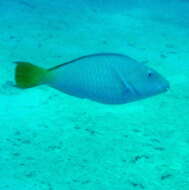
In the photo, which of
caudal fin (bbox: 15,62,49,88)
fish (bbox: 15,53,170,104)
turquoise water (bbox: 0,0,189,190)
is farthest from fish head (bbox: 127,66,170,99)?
turquoise water (bbox: 0,0,189,190)

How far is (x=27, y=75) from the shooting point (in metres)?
1.31

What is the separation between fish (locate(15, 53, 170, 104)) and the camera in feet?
4.38

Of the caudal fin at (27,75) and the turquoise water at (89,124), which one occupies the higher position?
the caudal fin at (27,75)

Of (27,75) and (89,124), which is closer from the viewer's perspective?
(27,75)

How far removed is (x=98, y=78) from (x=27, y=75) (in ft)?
0.91

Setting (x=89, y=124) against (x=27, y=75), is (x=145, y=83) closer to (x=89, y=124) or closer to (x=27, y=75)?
(x=27, y=75)

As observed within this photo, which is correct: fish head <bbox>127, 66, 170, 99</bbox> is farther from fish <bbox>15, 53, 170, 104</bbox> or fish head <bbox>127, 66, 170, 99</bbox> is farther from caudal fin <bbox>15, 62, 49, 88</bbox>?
caudal fin <bbox>15, 62, 49, 88</bbox>

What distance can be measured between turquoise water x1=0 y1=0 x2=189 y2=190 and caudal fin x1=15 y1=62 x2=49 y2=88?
1098 millimetres

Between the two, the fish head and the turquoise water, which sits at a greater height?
the fish head

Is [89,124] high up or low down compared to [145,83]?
down

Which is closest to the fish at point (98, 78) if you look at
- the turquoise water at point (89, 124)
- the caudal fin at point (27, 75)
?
the caudal fin at point (27, 75)

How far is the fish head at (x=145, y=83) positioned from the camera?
1373 mm

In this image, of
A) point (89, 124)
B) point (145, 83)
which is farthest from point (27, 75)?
point (89, 124)

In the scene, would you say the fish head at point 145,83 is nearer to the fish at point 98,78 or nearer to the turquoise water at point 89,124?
the fish at point 98,78
